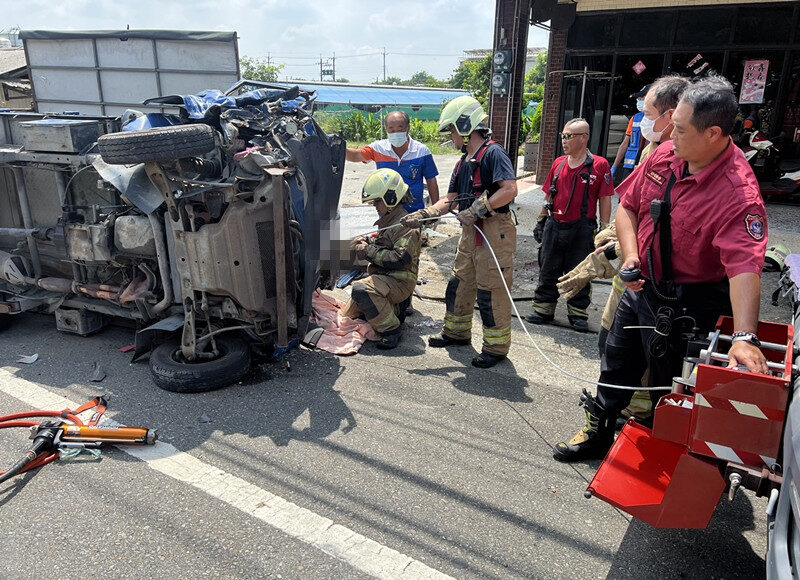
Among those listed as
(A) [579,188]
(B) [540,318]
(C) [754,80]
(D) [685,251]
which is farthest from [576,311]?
(C) [754,80]

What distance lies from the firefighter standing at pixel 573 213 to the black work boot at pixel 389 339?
4.88ft

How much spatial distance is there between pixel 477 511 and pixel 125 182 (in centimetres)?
299

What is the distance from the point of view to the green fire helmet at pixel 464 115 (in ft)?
14.5

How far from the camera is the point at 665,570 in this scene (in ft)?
8.02

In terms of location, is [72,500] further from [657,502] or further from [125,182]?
[657,502]

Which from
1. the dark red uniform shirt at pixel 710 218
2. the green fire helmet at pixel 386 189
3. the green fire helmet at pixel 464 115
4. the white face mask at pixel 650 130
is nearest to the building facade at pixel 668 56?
the white face mask at pixel 650 130

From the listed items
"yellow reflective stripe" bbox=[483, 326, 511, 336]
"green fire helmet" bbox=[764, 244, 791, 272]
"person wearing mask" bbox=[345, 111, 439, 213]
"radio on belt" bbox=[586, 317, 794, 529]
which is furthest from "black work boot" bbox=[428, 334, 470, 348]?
"green fire helmet" bbox=[764, 244, 791, 272]

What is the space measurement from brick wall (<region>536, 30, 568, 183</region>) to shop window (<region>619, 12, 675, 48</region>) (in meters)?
1.06

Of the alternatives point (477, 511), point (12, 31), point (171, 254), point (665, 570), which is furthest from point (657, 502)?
point (12, 31)

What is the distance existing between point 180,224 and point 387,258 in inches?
66.1

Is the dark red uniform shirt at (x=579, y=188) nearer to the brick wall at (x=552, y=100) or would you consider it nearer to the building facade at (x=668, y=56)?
the building facade at (x=668, y=56)

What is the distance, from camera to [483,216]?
4.39m

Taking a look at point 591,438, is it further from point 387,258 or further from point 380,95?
point 380,95

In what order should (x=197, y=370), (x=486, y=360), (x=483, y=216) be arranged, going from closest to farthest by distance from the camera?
(x=197, y=370)
(x=483, y=216)
(x=486, y=360)
